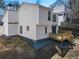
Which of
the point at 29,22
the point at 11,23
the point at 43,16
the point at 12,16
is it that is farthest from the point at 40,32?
the point at 12,16

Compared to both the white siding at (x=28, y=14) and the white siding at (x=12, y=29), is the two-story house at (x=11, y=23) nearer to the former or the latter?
the white siding at (x=12, y=29)

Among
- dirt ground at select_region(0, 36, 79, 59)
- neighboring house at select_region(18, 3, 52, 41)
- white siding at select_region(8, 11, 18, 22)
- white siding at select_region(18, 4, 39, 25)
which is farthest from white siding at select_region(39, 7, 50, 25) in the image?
white siding at select_region(8, 11, 18, 22)

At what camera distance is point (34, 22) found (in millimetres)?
22000

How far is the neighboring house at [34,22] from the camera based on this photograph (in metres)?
21.9

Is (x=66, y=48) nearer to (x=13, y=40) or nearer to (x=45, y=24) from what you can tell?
(x=45, y=24)

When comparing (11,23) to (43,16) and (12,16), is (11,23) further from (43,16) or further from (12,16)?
(43,16)

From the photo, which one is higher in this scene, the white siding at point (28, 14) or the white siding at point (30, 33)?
the white siding at point (28, 14)

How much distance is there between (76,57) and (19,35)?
11.6 meters

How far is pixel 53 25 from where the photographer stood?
25.8m

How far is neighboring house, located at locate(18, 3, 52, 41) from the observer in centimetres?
2194

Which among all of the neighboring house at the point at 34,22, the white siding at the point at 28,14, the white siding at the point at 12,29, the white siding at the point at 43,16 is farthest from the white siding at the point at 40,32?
the white siding at the point at 12,29

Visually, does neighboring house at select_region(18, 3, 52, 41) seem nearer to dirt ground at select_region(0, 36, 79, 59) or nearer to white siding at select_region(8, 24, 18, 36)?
white siding at select_region(8, 24, 18, 36)

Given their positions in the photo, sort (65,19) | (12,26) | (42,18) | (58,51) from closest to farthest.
→ (58,51)
(42,18)
(12,26)
(65,19)

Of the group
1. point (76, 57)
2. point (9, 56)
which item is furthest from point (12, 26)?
point (76, 57)
